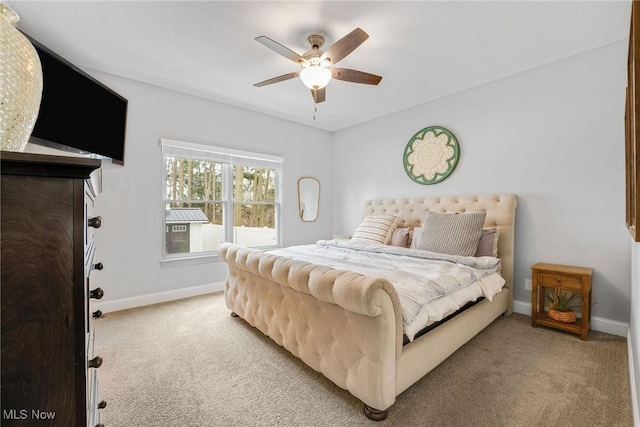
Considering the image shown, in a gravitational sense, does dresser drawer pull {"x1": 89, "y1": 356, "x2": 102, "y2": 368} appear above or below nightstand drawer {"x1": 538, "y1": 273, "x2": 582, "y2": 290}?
above

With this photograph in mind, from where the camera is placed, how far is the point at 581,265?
2674 mm

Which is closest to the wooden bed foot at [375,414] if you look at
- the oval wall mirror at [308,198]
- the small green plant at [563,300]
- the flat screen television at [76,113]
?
the small green plant at [563,300]

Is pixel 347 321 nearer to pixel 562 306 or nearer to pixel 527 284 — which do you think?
pixel 562 306

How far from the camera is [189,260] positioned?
12.1 feet

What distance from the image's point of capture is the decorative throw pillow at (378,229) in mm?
3611

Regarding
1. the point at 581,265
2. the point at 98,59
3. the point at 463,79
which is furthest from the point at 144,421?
the point at 463,79

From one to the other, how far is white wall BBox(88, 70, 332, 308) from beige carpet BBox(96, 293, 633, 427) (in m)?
0.81

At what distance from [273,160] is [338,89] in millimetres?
1520

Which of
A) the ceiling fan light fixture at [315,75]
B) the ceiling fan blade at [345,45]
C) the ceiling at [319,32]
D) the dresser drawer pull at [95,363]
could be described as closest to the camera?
the dresser drawer pull at [95,363]

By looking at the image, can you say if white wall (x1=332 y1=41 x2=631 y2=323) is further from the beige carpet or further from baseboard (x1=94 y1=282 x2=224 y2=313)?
baseboard (x1=94 y1=282 x2=224 y2=313)

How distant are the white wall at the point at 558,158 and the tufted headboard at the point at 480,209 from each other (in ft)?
0.53

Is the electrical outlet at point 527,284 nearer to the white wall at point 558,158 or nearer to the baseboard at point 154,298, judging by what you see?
the white wall at point 558,158

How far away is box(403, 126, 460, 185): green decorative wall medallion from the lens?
358 cm

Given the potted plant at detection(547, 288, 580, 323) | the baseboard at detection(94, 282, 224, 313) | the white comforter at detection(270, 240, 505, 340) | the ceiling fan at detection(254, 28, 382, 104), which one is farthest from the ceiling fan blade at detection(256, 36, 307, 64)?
the potted plant at detection(547, 288, 580, 323)
